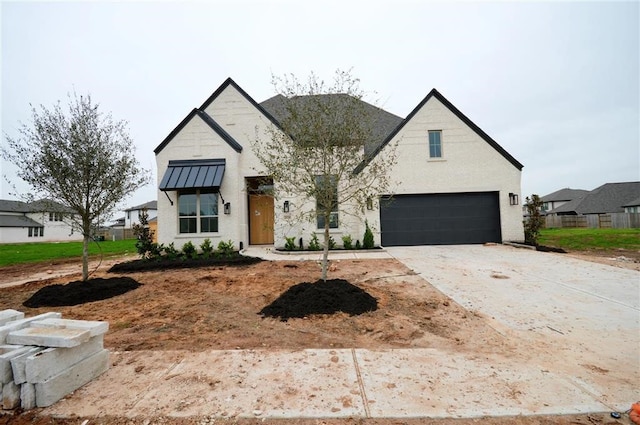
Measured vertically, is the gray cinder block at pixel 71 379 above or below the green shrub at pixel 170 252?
below

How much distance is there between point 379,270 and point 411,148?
740cm

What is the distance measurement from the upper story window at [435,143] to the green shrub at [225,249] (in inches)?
395

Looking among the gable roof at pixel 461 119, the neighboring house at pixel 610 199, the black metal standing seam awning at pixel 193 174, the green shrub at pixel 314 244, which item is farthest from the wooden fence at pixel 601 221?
the black metal standing seam awning at pixel 193 174

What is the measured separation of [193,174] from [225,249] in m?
3.55

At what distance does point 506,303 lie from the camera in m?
4.95

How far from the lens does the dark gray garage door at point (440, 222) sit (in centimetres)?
1246

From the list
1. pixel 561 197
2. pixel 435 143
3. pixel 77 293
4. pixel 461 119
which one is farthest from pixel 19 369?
pixel 561 197

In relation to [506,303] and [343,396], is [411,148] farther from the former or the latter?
[343,396]

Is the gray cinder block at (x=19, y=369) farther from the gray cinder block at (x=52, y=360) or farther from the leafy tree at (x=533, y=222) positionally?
the leafy tree at (x=533, y=222)

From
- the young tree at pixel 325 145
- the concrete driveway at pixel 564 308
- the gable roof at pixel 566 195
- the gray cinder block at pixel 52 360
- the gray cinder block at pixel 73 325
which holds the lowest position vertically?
the concrete driveway at pixel 564 308

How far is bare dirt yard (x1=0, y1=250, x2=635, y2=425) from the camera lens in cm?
228

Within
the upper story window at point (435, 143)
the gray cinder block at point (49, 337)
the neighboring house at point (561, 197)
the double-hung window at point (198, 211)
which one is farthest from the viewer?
the neighboring house at point (561, 197)

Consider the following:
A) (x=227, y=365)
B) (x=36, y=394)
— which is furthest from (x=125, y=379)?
(x=227, y=365)

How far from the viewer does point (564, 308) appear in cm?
470
